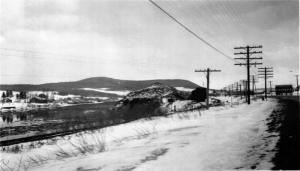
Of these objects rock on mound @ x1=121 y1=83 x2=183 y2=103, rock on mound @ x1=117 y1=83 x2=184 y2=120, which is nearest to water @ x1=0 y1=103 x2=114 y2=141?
rock on mound @ x1=117 y1=83 x2=184 y2=120

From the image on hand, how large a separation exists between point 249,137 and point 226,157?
3641mm

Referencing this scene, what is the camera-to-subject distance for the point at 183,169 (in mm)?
6766

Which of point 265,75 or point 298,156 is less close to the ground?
point 265,75

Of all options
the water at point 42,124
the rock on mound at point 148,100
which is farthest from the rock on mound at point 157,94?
the water at point 42,124

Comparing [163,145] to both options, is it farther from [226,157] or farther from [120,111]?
[120,111]

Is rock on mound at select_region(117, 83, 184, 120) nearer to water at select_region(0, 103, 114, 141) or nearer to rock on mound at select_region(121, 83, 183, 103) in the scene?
rock on mound at select_region(121, 83, 183, 103)

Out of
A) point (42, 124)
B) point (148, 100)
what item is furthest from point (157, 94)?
point (42, 124)

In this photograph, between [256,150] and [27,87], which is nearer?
[256,150]

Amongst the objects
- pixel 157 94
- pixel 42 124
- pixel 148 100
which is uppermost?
pixel 157 94

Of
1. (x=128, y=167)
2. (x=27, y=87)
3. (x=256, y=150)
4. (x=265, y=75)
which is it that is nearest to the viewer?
(x=128, y=167)

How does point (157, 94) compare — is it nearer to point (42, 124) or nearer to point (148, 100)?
point (148, 100)

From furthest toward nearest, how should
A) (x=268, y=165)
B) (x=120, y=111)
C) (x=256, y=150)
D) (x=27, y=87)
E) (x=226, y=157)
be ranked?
(x=27, y=87), (x=120, y=111), (x=256, y=150), (x=226, y=157), (x=268, y=165)

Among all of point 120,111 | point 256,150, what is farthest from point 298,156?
point 120,111

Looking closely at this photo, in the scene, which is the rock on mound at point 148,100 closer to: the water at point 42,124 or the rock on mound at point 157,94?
the rock on mound at point 157,94
